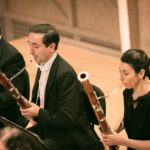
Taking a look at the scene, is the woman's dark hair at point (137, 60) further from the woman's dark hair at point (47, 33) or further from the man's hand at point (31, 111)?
the man's hand at point (31, 111)

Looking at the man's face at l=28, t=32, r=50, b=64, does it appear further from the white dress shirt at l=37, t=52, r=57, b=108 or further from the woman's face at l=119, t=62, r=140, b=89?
the woman's face at l=119, t=62, r=140, b=89

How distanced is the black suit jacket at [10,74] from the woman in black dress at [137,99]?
0.96 meters

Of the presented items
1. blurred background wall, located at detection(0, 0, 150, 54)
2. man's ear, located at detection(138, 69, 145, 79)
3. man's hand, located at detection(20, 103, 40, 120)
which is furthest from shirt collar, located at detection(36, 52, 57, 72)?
blurred background wall, located at detection(0, 0, 150, 54)

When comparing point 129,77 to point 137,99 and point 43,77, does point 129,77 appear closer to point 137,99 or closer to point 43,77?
point 137,99

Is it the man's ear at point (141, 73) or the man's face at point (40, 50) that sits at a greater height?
the man's face at point (40, 50)

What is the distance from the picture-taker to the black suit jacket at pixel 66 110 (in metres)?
2.84

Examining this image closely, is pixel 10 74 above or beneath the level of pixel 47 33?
beneath

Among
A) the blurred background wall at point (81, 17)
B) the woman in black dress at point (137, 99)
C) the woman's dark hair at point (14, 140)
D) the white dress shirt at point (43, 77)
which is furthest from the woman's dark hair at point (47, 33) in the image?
the blurred background wall at point (81, 17)

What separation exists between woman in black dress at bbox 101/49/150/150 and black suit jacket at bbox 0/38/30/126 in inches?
37.9

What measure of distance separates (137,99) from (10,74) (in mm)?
1112

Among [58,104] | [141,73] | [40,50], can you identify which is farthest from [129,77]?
[40,50]

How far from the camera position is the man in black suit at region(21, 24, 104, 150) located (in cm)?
285

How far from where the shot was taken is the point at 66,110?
9.29 ft

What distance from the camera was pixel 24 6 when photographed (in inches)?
304
